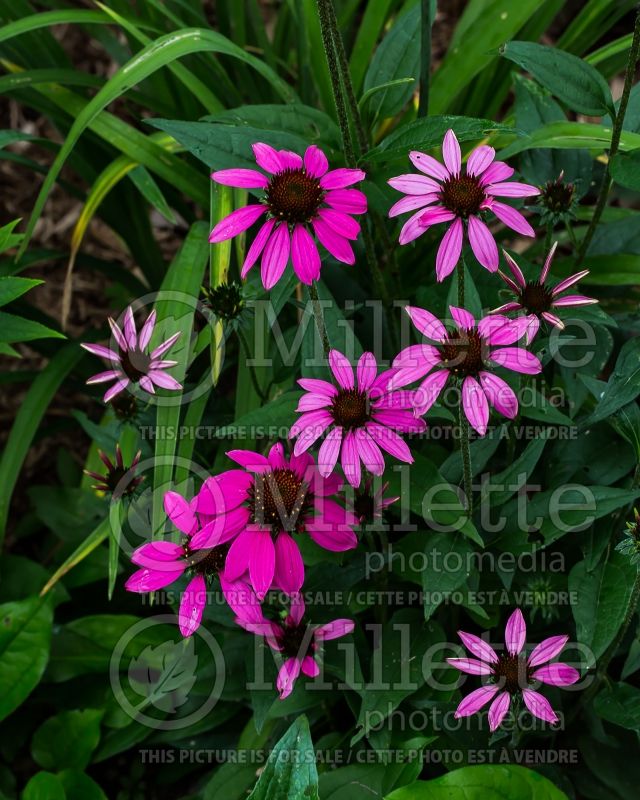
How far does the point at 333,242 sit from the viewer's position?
799 millimetres

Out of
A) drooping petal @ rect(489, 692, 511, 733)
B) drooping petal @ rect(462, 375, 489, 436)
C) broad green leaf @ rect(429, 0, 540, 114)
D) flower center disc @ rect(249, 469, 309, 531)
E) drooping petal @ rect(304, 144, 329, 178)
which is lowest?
drooping petal @ rect(489, 692, 511, 733)

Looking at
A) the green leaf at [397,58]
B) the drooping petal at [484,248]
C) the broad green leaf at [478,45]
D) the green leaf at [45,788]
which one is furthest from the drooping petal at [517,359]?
the green leaf at [45,788]

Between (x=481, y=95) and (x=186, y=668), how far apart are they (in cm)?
109

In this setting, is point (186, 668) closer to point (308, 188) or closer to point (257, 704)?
point (257, 704)

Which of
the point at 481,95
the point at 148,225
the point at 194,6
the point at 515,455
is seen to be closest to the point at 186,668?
the point at 515,455

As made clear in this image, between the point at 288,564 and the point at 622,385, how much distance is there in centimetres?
40

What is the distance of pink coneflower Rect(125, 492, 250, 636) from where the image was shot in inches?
31.2

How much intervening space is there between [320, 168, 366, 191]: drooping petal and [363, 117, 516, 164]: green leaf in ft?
Result: 0.41

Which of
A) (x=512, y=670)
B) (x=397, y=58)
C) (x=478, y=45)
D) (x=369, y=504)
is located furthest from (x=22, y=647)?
(x=478, y=45)

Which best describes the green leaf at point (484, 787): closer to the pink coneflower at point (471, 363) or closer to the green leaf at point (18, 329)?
the pink coneflower at point (471, 363)

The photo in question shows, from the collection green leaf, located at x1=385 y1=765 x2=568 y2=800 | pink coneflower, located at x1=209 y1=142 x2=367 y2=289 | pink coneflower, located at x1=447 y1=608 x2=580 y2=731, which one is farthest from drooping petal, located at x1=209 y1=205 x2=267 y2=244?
green leaf, located at x1=385 y1=765 x2=568 y2=800

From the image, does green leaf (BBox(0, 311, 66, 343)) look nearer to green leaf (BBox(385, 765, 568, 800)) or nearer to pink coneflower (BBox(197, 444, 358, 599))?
pink coneflower (BBox(197, 444, 358, 599))

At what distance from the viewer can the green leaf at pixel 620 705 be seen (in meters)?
0.91

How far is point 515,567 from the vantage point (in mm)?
1034
